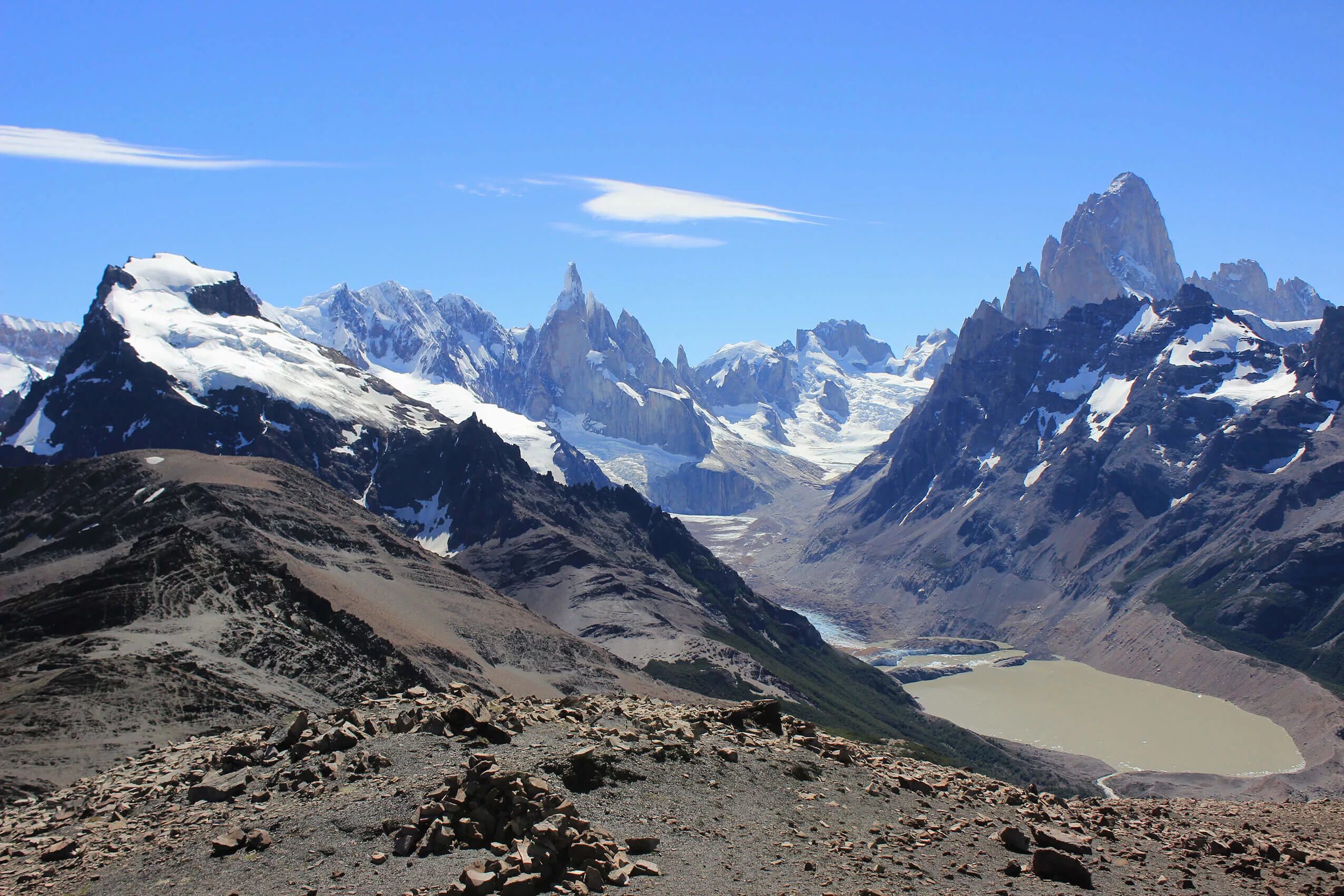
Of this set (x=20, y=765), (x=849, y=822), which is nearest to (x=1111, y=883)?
(x=849, y=822)

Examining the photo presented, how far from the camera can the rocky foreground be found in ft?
120

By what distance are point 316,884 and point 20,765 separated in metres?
44.3

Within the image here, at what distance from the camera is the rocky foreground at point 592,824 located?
36.7 m

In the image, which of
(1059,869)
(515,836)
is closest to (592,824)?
(515,836)

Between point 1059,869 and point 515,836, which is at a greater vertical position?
point 515,836

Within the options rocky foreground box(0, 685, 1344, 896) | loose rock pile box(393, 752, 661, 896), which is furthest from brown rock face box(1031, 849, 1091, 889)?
loose rock pile box(393, 752, 661, 896)

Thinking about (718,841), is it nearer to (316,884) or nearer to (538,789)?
(538,789)

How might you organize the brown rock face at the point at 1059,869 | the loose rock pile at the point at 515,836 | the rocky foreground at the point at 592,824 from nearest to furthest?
1. the loose rock pile at the point at 515,836
2. the rocky foreground at the point at 592,824
3. the brown rock face at the point at 1059,869

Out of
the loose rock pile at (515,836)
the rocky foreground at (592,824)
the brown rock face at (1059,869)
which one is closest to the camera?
the loose rock pile at (515,836)

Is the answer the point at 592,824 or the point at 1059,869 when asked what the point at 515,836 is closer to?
the point at 592,824

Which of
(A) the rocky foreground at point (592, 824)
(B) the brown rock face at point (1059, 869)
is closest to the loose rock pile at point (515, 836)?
(A) the rocky foreground at point (592, 824)

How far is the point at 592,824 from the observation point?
3931 centimetres

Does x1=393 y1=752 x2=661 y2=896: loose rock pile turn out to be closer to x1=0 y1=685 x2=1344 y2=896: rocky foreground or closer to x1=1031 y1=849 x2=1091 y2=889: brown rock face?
x1=0 y1=685 x2=1344 y2=896: rocky foreground

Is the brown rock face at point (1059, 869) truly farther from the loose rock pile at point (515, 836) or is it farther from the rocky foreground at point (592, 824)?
the loose rock pile at point (515, 836)
